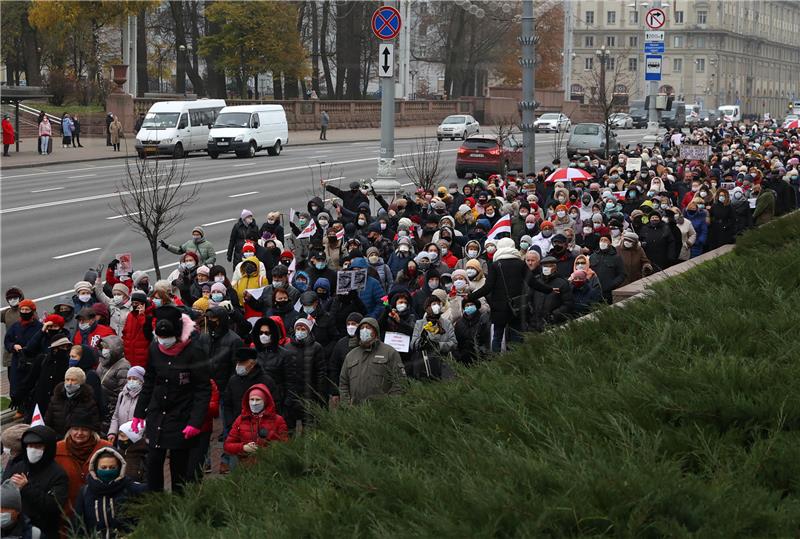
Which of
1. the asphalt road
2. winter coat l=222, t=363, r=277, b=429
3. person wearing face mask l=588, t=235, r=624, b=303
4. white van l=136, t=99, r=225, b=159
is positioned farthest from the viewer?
white van l=136, t=99, r=225, b=159

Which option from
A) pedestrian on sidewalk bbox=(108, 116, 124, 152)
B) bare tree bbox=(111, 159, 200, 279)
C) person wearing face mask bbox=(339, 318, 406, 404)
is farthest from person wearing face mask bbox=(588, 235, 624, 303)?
pedestrian on sidewalk bbox=(108, 116, 124, 152)

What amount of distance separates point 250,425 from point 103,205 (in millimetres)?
24109

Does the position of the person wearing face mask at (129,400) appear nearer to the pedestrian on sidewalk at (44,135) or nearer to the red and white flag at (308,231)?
the red and white flag at (308,231)

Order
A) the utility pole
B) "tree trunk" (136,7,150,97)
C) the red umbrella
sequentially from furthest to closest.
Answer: "tree trunk" (136,7,150,97), the utility pole, the red umbrella

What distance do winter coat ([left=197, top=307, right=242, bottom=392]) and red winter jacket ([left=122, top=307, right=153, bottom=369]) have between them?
126cm

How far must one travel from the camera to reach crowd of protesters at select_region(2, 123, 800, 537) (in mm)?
9047

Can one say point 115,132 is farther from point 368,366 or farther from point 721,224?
point 368,366

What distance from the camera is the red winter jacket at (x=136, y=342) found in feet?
40.2

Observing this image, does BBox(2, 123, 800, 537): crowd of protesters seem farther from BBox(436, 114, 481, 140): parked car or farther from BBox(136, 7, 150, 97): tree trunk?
BBox(136, 7, 150, 97): tree trunk

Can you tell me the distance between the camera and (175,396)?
9.86 metres

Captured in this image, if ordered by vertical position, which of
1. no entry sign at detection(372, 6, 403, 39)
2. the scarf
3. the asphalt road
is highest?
no entry sign at detection(372, 6, 403, 39)

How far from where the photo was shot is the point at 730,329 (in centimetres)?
872

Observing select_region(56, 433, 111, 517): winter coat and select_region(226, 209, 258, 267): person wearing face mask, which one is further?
select_region(226, 209, 258, 267): person wearing face mask

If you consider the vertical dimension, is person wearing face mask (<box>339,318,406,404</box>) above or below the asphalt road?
above
